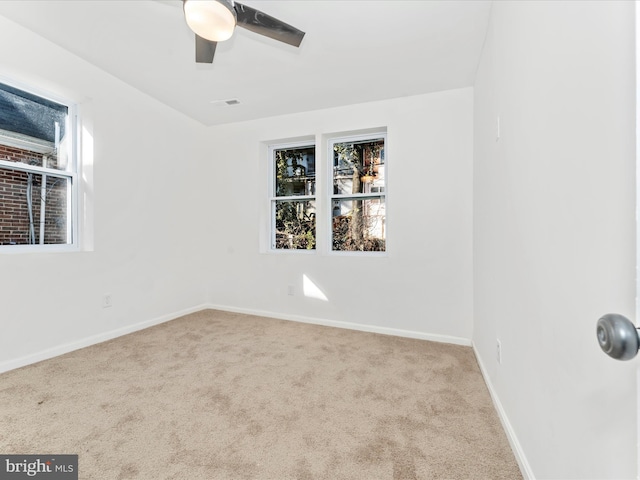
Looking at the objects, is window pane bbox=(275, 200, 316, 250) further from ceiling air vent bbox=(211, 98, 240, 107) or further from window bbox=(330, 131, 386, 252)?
ceiling air vent bbox=(211, 98, 240, 107)

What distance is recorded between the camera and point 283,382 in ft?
6.93

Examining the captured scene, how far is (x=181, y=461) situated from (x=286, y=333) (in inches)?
70.5

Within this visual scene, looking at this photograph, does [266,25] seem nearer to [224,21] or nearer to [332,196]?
[224,21]

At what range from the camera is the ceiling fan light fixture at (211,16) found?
132 cm

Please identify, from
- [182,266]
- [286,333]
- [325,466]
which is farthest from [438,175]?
[182,266]

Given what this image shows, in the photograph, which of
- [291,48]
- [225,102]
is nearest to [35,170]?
[225,102]

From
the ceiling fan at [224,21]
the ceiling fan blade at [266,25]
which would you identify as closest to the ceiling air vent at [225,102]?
the ceiling fan at [224,21]

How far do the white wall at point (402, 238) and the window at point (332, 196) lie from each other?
0.20 meters

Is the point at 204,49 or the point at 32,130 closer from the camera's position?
the point at 204,49

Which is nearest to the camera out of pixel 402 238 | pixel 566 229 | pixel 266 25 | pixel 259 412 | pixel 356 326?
pixel 566 229

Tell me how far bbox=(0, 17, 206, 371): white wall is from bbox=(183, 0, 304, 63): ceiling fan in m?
1.68

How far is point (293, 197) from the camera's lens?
3848 mm

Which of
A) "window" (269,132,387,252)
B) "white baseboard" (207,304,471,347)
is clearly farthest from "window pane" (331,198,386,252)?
"white baseboard" (207,304,471,347)

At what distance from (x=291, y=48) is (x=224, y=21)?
1.14 metres
